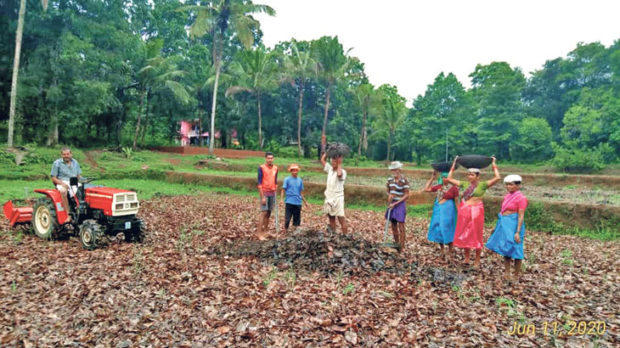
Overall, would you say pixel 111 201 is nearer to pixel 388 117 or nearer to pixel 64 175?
pixel 64 175

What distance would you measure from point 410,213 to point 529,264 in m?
5.66

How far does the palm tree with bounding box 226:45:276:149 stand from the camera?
29.7 m

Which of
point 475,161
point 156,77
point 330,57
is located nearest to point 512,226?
point 475,161

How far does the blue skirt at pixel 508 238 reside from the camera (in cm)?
517

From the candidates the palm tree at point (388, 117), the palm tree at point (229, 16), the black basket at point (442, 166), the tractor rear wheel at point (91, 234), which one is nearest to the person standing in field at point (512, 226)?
the black basket at point (442, 166)

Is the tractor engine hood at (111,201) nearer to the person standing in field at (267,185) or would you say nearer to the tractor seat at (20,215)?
the tractor seat at (20,215)

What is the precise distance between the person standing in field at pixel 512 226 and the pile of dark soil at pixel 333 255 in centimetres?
75

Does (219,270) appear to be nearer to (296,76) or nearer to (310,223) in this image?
(310,223)

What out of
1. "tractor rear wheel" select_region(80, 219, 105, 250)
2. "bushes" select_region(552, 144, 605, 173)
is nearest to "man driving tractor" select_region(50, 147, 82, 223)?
"tractor rear wheel" select_region(80, 219, 105, 250)

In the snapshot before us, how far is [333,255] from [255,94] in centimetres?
2853

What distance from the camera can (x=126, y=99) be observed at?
27.0 m

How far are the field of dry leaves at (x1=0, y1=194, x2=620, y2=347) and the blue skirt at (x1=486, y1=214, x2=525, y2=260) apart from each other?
1.58ft

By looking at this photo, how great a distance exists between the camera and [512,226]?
524cm

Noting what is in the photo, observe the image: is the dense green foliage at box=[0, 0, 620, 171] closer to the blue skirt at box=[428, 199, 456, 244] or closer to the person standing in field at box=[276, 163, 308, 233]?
the person standing in field at box=[276, 163, 308, 233]
